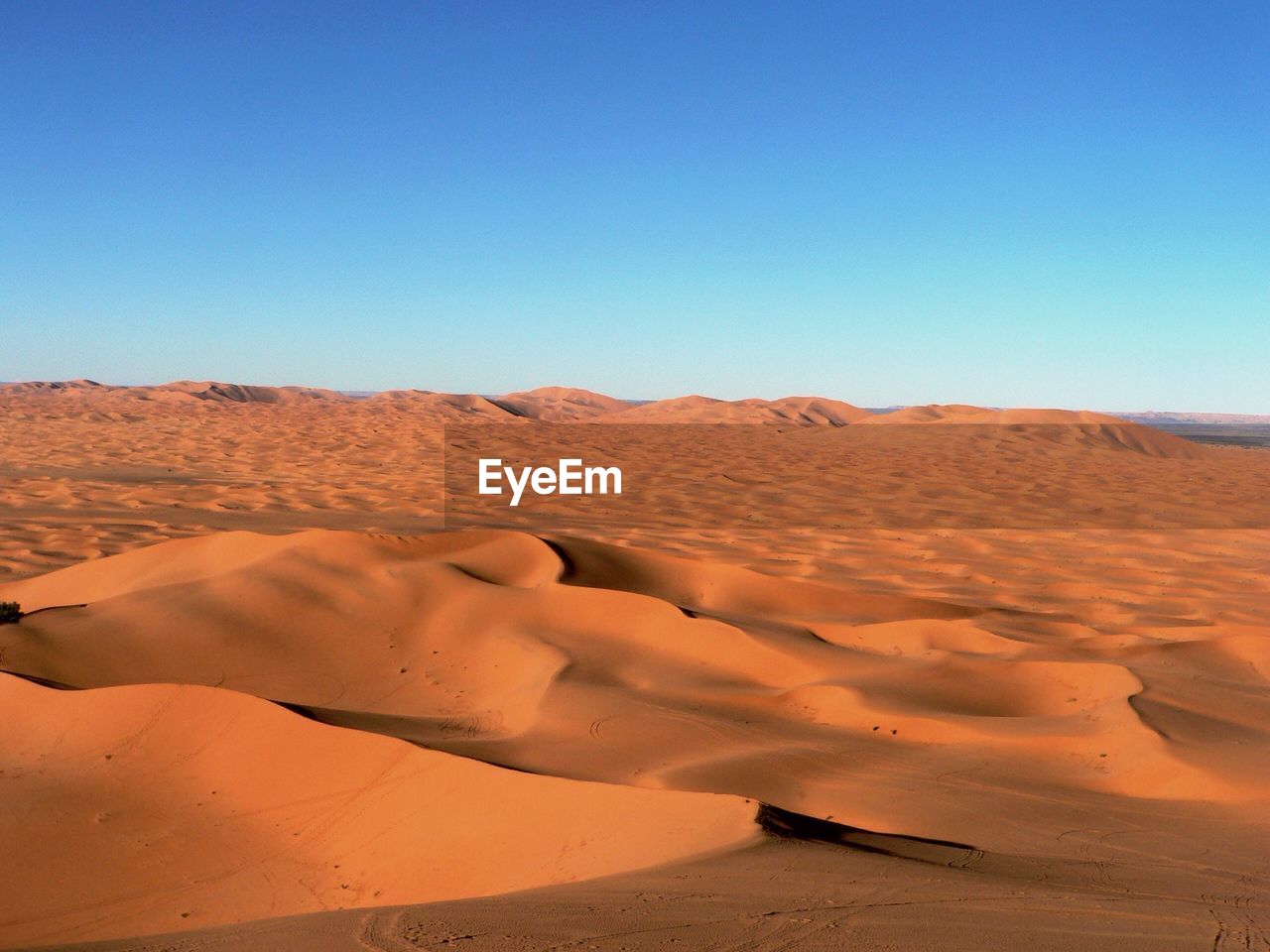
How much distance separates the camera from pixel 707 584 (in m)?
8.71

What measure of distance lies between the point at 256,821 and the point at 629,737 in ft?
5.94

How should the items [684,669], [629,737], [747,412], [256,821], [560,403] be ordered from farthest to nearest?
[560,403] → [747,412] → [684,669] → [629,737] → [256,821]

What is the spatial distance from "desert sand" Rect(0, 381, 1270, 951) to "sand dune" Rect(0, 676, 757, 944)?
0.02 metres

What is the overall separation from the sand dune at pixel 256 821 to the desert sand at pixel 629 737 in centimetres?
2

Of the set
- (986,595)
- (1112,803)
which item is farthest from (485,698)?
(986,595)

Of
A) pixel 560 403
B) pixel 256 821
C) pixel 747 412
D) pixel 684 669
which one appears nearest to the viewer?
pixel 256 821

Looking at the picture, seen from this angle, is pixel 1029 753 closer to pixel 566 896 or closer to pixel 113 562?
pixel 566 896

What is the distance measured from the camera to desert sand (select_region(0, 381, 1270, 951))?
2988 millimetres

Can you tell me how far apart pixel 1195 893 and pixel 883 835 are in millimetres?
1007

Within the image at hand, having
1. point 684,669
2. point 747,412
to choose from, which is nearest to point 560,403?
point 747,412

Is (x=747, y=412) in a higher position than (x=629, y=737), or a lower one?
higher

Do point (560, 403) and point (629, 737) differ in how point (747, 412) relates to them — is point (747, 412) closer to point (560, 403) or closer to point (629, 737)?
point (560, 403)

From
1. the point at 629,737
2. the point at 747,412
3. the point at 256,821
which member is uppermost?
the point at 747,412

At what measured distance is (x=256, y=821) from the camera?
14.5ft
